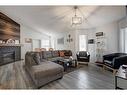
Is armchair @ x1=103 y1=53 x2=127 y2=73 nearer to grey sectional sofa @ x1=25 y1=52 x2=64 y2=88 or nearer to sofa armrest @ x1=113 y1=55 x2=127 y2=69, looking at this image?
sofa armrest @ x1=113 y1=55 x2=127 y2=69

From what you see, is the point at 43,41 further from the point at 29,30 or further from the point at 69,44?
the point at 69,44

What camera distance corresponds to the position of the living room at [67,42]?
282 centimetres

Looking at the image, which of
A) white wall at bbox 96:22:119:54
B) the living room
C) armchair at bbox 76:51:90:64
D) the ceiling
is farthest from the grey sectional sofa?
white wall at bbox 96:22:119:54

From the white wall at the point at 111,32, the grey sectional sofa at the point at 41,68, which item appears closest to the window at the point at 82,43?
the white wall at the point at 111,32

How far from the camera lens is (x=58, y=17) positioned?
3.12 m

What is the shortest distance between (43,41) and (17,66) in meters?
1.29

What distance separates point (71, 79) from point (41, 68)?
0.93 metres

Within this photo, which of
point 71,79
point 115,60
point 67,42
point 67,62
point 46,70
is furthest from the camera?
point 67,62

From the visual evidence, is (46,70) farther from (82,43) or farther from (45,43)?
(82,43)

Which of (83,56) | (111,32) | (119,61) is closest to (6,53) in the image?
(83,56)

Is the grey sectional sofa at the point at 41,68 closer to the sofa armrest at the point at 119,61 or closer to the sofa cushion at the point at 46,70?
the sofa cushion at the point at 46,70

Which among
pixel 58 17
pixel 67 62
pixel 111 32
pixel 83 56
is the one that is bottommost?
pixel 67 62
